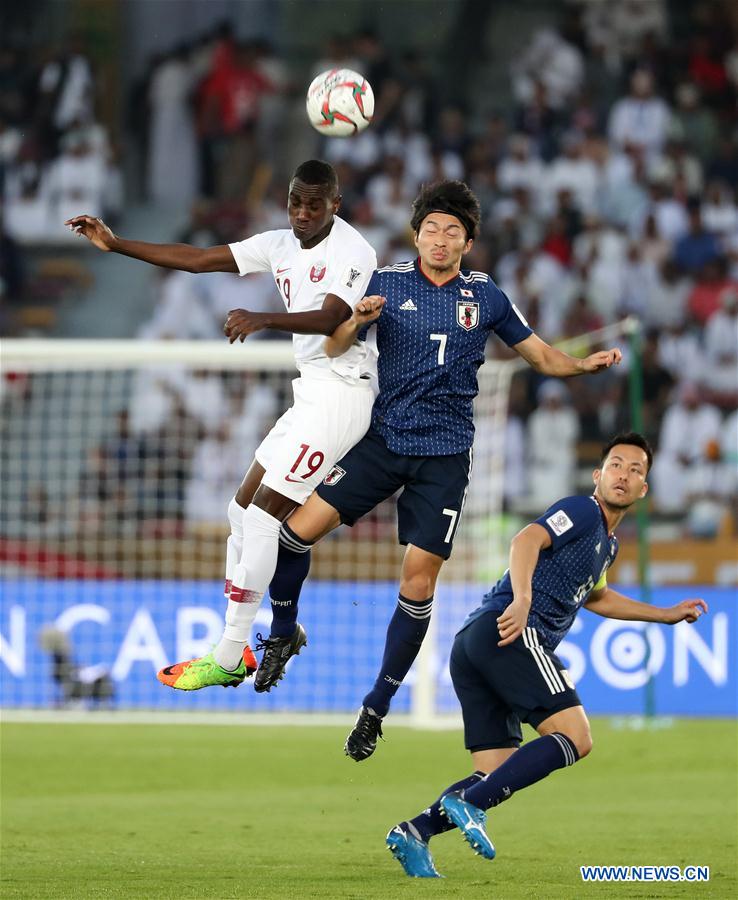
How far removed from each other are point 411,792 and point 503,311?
4.39 metres

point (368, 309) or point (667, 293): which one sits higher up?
point (667, 293)

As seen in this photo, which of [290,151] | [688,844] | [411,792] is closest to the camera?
[688,844]

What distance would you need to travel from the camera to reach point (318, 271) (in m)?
7.88

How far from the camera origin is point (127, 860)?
8297 millimetres

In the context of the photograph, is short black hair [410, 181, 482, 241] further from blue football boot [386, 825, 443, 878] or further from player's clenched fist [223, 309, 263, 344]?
blue football boot [386, 825, 443, 878]

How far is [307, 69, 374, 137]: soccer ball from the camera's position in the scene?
786cm

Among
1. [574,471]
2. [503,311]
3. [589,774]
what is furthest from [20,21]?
[503,311]

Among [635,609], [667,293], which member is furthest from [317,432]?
[667,293]

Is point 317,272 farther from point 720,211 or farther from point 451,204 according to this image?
point 720,211

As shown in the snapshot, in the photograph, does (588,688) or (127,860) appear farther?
(588,688)

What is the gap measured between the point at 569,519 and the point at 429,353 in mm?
1037

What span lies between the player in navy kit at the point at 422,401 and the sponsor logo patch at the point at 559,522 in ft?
1.90

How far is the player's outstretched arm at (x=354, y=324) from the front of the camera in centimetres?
761

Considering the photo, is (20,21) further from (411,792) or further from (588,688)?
(411,792)
